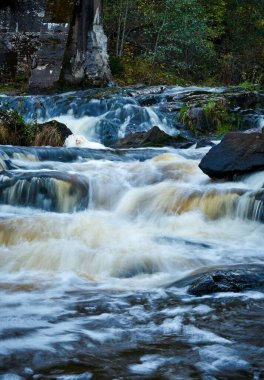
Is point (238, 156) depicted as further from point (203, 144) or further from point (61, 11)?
point (61, 11)

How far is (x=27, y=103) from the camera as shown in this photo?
13266 mm

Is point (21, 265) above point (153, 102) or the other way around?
the other way around

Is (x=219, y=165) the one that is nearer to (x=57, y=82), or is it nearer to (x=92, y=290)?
(x=92, y=290)

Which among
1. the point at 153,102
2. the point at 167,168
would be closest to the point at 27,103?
the point at 153,102

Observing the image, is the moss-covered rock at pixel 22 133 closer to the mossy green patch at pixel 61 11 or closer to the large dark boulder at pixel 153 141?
the large dark boulder at pixel 153 141

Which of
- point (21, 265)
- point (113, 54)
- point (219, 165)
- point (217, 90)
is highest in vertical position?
point (113, 54)

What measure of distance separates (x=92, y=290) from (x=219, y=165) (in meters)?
3.66

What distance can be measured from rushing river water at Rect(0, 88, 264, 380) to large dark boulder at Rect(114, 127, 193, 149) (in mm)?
624

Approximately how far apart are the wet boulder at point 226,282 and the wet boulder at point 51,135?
6.19 meters

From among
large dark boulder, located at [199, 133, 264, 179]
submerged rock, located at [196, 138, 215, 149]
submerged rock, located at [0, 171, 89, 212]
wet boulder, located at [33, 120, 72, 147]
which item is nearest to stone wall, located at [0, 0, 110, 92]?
wet boulder, located at [33, 120, 72, 147]

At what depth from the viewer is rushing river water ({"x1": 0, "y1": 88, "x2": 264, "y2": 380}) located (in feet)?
8.40

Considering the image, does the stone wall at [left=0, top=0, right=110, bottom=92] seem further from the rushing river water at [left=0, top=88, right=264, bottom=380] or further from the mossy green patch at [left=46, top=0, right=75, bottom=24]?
the rushing river water at [left=0, top=88, right=264, bottom=380]

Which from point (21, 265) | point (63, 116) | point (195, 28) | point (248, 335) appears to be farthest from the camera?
point (195, 28)

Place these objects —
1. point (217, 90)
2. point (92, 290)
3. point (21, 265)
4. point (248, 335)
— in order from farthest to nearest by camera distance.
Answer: point (217, 90) → point (21, 265) → point (92, 290) → point (248, 335)
